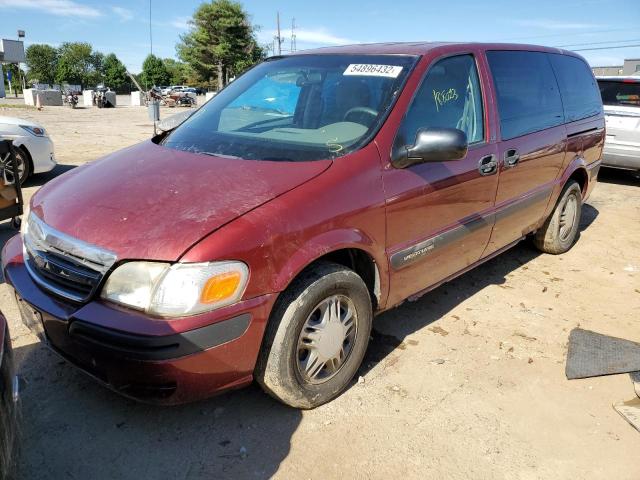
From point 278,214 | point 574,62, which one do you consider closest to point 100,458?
point 278,214

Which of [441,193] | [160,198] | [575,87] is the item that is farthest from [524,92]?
[160,198]

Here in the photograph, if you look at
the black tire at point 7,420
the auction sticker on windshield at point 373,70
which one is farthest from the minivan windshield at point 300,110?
the black tire at point 7,420

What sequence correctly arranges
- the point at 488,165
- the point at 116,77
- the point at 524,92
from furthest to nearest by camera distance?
the point at 116,77
the point at 524,92
the point at 488,165

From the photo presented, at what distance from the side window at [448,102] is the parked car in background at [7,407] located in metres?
2.02

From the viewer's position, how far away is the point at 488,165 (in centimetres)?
338

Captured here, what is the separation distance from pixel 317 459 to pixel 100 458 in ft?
3.13

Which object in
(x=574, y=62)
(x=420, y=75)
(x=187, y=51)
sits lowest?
(x=420, y=75)

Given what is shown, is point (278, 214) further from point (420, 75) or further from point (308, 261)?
point (420, 75)

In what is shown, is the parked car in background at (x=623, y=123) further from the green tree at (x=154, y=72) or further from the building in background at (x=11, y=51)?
the green tree at (x=154, y=72)

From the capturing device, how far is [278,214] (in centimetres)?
222

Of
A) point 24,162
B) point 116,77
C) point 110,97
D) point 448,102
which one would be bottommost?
point 24,162

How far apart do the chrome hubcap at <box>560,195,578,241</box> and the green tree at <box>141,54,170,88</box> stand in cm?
9218

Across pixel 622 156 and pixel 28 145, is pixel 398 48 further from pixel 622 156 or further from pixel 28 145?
pixel 622 156

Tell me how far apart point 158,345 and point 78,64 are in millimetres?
107316
